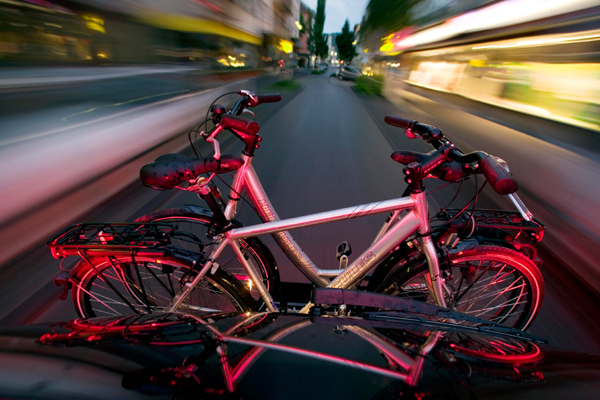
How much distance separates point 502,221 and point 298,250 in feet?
3.71

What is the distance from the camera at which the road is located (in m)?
2.23

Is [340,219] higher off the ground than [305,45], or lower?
higher

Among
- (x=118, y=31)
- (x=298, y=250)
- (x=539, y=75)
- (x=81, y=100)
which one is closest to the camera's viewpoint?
(x=298, y=250)

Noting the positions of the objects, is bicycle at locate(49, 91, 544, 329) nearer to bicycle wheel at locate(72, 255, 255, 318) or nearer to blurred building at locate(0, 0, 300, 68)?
bicycle wheel at locate(72, 255, 255, 318)

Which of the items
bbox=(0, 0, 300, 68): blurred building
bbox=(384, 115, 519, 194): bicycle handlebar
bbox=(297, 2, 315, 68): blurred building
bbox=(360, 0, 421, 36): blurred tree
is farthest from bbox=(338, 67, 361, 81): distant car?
bbox=(297, 2, 315, 68): blurred building

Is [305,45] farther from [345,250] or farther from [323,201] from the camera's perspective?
[345,250]

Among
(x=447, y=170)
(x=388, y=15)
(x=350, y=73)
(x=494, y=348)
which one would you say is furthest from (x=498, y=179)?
(x=350, y=73)

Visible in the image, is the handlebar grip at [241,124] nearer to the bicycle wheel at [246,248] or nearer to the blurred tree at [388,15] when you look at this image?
the bicycle wheel at [246,248]

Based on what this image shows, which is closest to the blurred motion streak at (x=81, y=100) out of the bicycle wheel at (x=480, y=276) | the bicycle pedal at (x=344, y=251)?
the bicycle pedal at (x=344, y=251)

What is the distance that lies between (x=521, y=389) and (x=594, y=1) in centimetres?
406

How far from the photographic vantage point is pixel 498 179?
1.13 metres

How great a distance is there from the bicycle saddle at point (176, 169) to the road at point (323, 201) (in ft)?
4.31

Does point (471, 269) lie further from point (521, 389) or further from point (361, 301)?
point (521, 389)

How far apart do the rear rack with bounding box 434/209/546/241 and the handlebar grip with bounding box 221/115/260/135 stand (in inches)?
43.7
